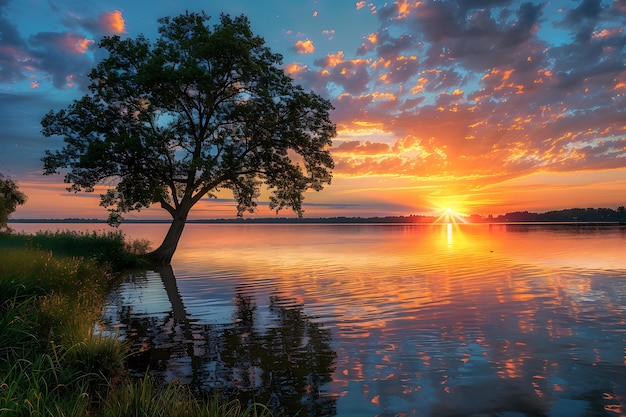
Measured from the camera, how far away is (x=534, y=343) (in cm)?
1375

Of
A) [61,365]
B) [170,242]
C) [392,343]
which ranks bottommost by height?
[392,343]

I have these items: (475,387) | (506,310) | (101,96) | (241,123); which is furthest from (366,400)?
(101,96)

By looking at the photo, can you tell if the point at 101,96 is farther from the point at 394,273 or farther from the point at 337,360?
the point at 337,360

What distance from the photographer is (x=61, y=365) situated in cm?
949

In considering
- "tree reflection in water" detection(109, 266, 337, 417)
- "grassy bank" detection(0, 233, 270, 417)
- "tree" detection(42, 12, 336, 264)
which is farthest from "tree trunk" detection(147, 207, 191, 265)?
"grassy bank" detection(0, 233, 270, 417)

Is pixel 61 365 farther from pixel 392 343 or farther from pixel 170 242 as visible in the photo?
pixel 170 242

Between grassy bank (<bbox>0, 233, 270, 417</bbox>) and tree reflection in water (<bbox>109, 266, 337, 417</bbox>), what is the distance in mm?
738

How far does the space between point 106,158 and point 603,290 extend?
38.4 meters

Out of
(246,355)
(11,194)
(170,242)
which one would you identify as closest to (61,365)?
(246,355)

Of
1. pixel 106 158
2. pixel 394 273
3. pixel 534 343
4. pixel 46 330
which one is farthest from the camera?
pixel 106 158

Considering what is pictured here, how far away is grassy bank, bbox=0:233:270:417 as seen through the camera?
6559 millimetres

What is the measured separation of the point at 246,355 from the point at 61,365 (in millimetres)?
4796

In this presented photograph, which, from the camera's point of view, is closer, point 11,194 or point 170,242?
point 170,242

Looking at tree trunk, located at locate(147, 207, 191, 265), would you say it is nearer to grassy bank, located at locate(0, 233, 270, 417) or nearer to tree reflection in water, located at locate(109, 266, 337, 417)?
tree reflection in water, located at locate(109, 266, 337, 417)
